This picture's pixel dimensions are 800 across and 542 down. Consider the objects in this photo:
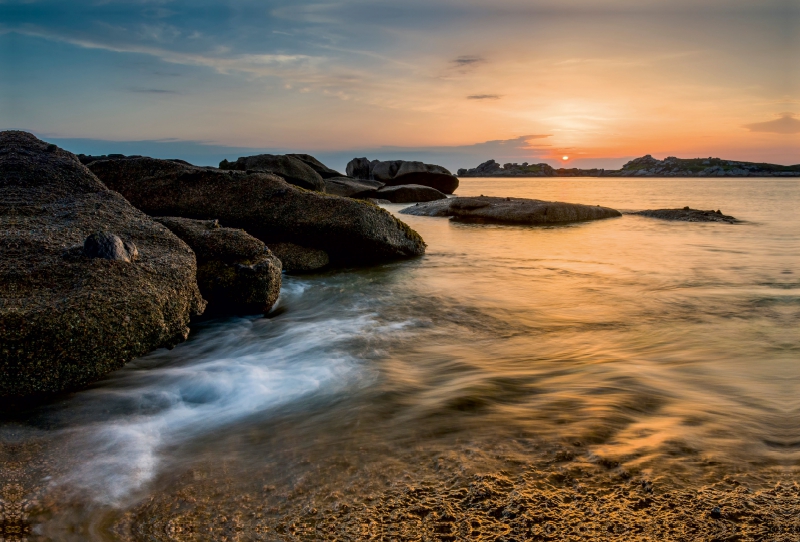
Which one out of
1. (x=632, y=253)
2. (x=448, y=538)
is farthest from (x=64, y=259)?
(x=632, y=253)

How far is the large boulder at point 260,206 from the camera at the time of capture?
27.0ft

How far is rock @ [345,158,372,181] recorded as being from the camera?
41.4 meters

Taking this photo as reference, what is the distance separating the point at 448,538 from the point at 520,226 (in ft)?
45.5

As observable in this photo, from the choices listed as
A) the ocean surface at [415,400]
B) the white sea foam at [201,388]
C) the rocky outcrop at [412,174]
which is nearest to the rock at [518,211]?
the ocean surface at [415,400]

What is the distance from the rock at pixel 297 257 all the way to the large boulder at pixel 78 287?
105 inches

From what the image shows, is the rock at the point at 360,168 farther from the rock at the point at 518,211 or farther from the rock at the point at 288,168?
the rock at the point at 518,211

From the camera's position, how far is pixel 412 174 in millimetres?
37938

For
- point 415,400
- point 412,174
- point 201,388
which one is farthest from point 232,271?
point 412,174

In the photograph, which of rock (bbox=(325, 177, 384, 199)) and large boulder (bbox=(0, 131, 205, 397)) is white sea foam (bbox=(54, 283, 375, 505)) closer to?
large boulder (bbox=(0, 131, 205, 397))

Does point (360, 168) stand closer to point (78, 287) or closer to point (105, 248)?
point (105, 248)

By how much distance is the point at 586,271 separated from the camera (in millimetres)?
8734

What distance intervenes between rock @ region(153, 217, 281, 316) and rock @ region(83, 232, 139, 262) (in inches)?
53.7

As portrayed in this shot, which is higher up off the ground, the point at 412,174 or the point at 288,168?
the point at 412,174

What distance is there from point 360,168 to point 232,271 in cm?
3669
